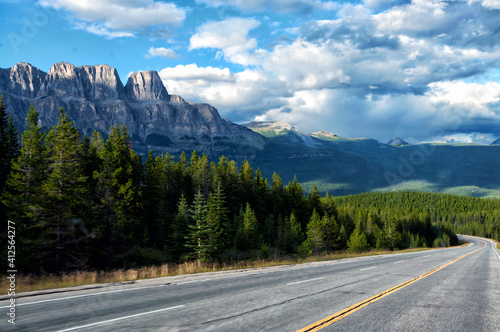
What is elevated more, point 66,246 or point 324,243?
point 66,246

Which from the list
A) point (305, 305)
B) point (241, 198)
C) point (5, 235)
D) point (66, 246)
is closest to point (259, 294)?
point (305, 305)

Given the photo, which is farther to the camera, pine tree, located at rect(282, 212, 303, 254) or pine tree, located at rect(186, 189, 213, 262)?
pine tree, located at rect(282, 212, 303, 254)

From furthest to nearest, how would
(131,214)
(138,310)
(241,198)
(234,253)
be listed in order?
1. (241,198)
2. (234,253)
3. (131,214)
4. (138,310)

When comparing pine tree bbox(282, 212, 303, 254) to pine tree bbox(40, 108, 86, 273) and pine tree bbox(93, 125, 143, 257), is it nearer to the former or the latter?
pine tree bbox(93, 125, 143, 257)

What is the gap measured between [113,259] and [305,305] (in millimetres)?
30133

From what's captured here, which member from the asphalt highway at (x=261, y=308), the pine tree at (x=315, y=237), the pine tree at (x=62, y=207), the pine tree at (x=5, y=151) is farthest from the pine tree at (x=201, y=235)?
the pine tree at (x=315, y=237)

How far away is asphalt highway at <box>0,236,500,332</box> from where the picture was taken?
21.7 feet

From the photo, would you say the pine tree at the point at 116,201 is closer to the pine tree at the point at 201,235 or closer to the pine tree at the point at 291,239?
the pine tree at the point at 201,235

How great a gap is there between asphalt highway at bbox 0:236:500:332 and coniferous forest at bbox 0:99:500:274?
16.0 meters

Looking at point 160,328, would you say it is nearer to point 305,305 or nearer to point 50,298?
point 305,305

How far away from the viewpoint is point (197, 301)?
29.1ft

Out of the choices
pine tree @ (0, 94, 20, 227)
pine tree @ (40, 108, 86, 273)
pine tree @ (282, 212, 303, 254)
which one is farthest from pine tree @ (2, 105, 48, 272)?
pine tree @ (282, 212, 303, 254)

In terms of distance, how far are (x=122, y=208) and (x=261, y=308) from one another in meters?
32.1

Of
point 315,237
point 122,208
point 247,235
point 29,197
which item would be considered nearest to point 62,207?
point 29,197
